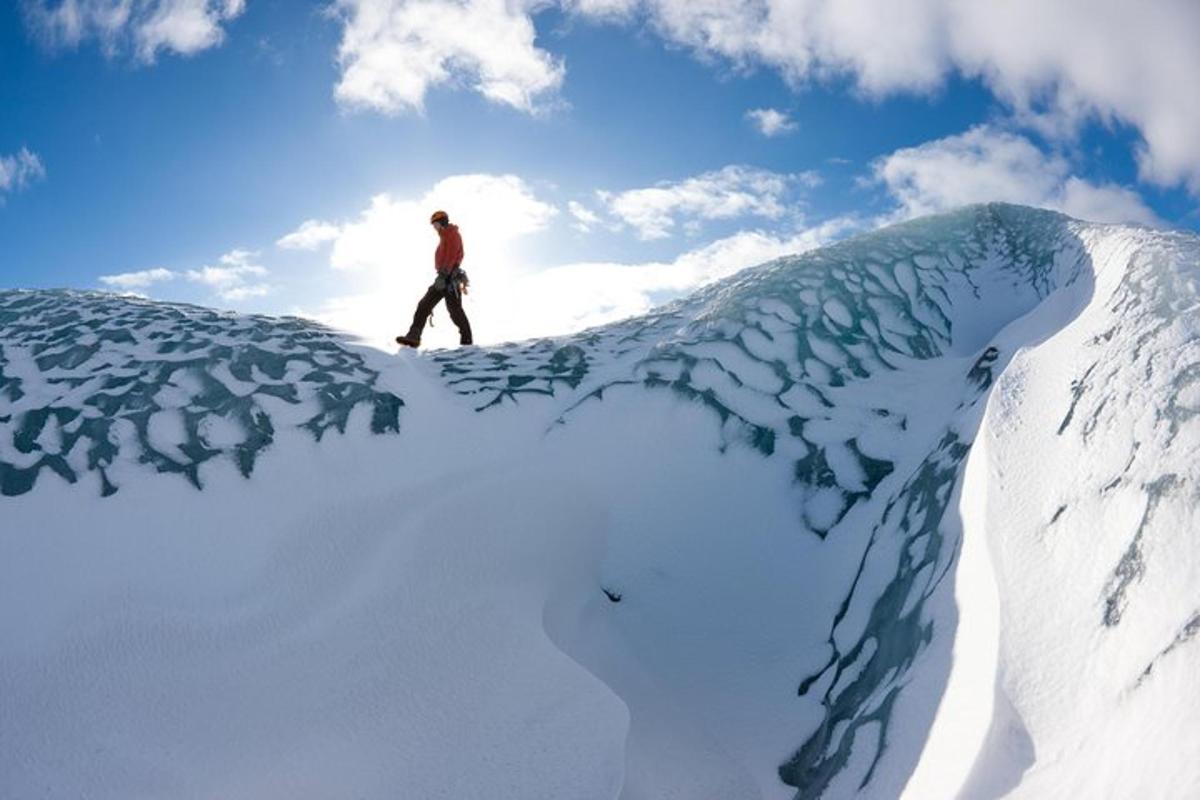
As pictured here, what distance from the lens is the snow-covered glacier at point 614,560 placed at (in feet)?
9.04

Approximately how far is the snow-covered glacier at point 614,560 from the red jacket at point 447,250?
1.69 metres

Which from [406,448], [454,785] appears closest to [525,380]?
[406,448]

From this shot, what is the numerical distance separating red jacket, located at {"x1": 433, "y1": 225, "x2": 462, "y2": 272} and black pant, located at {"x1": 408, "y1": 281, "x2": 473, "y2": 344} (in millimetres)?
232

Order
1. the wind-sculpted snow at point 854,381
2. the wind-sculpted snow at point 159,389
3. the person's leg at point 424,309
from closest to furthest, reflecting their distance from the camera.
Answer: the wind-sculpted snow at point 854,381 → the wind-sculpted snow at point 159,389 → the person's leg at point 424,309

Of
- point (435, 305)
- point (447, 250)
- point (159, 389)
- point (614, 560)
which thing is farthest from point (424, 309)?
point (614, 560)

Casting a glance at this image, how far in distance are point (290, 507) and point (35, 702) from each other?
5.47ft

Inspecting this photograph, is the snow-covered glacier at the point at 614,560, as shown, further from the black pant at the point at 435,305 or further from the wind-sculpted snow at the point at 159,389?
the black pant at the point at 435,305

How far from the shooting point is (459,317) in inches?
345

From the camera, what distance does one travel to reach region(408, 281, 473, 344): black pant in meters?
8.41

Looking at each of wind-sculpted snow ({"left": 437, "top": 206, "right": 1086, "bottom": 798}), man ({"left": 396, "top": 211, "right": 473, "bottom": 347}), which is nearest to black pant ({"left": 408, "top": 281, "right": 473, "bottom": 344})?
man ({"left": 396, "top": 211, "right": 473, "bottom": 347})

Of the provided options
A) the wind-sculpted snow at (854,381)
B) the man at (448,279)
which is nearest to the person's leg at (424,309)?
the man at (448,279)

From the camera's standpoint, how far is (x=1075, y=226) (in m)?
9.12

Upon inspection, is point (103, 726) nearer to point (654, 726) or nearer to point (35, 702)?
point (35, 702)

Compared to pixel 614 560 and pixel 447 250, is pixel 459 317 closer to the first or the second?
pixel 447 250
